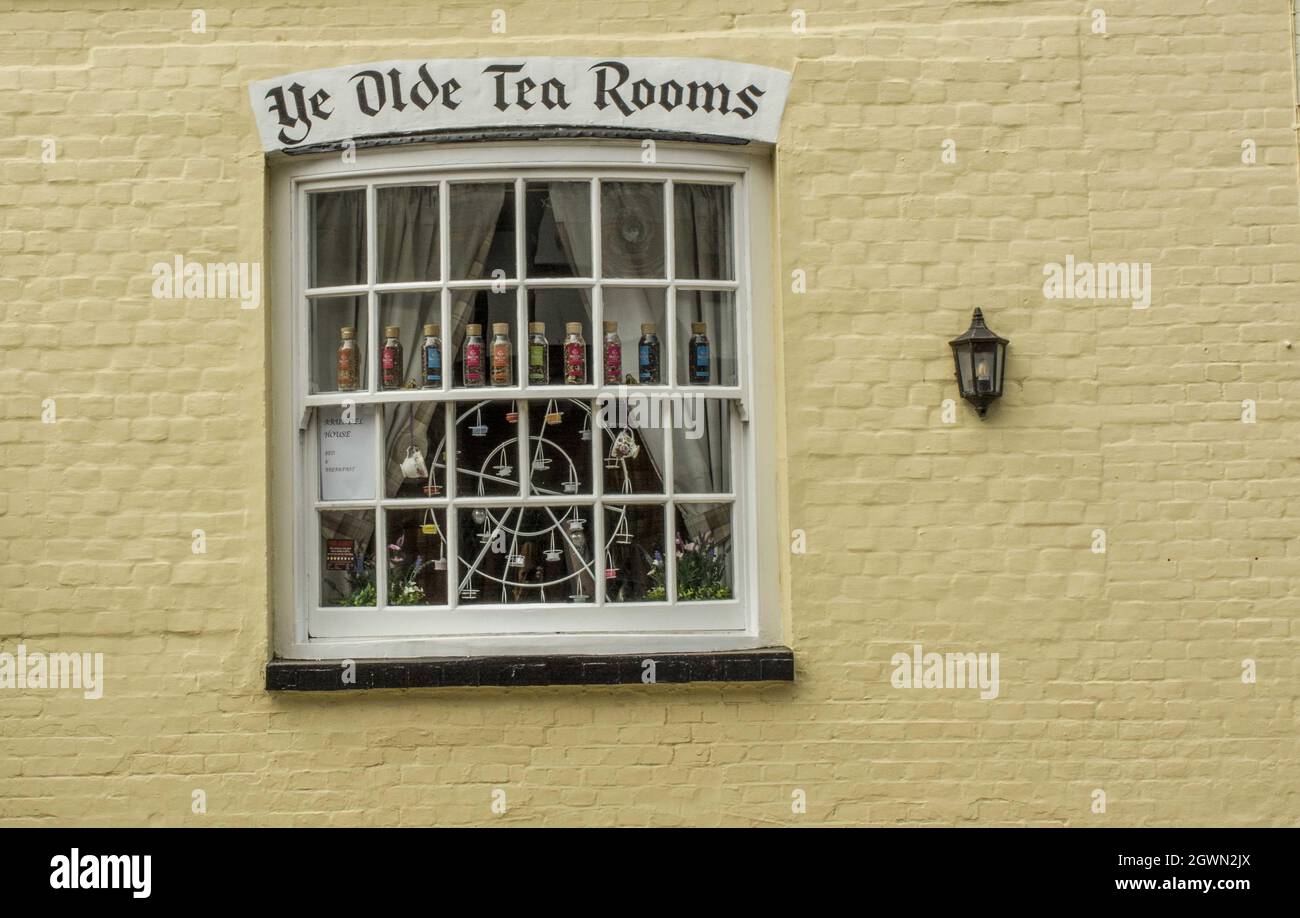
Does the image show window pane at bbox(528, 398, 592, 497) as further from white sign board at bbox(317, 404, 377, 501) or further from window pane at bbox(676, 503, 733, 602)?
white sign board at bbox(317, 404, 377, 501)

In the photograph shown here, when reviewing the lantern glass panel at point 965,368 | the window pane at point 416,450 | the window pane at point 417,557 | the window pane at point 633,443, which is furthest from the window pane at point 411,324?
the lantern glass panel at point 965,368

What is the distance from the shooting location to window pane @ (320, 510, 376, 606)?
4836mm

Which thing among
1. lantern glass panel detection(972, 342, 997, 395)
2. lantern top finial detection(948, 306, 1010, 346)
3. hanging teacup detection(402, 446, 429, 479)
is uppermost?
lantern top finial detection(948, 306, 1010, 346)

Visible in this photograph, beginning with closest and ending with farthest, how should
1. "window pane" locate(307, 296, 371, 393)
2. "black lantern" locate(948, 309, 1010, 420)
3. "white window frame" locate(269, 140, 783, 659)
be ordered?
"black lantern" locate(948, 309, 1010, 420), "white window frame" locate(269, 140, 783, 659), "window pane" locate(307, 296, 371, 393)

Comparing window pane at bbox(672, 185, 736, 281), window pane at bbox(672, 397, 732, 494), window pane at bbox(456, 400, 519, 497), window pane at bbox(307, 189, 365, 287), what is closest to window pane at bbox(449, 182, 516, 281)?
window pane at bbox(307, 189, 365, 287)

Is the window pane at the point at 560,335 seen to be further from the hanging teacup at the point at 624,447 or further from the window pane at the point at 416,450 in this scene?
the window pane at the point at 416,450

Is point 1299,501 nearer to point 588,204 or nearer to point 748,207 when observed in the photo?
point 748,207

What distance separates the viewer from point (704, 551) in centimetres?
484

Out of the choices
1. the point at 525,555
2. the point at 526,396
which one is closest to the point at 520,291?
the point at 526,396

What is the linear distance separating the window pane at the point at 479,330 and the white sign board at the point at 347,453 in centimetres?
44

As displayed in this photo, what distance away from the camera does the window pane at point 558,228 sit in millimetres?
4812

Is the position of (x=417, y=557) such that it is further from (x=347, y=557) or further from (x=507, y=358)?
(x=507, y=358)

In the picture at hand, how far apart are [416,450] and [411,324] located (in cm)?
53

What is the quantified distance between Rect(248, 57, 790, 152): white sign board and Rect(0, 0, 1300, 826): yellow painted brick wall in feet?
0.32
